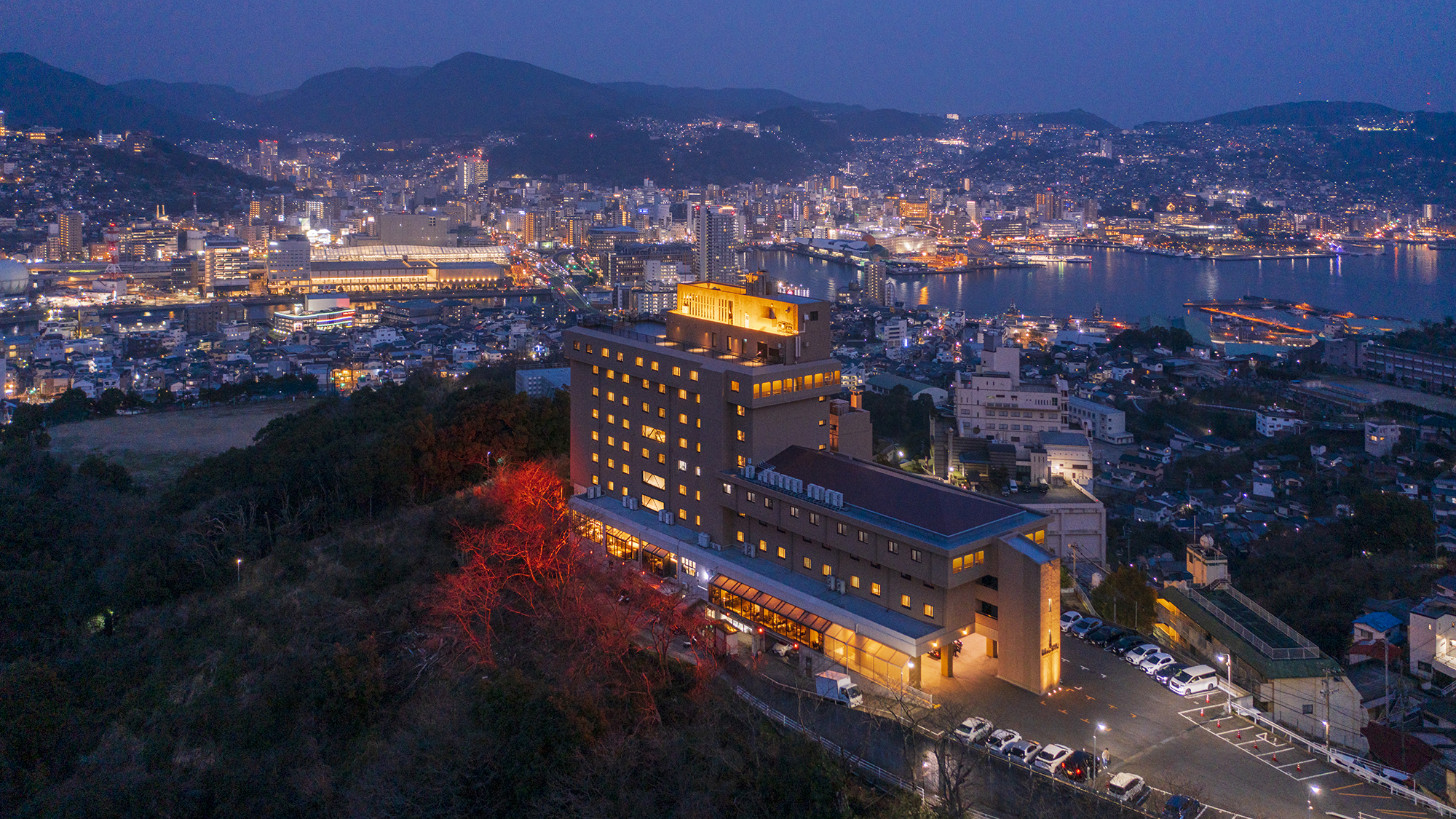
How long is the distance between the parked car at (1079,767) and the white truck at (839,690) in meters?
0.94

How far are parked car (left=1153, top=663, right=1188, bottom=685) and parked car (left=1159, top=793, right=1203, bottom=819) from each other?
994mm

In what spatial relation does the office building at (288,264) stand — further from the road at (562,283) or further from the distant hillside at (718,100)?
the distant hillside at (718,100)

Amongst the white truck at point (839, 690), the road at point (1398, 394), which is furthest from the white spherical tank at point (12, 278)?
the road at point (1398, 394)

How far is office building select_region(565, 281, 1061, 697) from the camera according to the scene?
14.6 feet

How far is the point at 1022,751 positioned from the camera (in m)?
3.70

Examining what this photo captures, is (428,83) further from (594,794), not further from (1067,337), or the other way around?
(594,794)

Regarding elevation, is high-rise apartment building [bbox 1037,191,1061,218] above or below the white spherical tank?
above

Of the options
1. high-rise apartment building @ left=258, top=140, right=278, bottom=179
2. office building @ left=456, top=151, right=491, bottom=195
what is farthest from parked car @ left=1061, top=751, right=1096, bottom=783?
high-rise apartment building @ left=258, top=140, right=278, bottom=179

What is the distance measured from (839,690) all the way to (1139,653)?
4.70 feet

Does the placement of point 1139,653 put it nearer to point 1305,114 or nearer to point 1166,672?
point 1166,672

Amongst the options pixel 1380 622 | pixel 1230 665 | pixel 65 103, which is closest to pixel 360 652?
pixel 1230 665

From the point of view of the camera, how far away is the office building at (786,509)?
446cm

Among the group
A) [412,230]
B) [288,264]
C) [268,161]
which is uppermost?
[268,161]

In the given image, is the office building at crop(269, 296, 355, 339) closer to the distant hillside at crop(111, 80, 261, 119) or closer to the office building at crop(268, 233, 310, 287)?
the office building at crop(268, 233, 310, 287)
